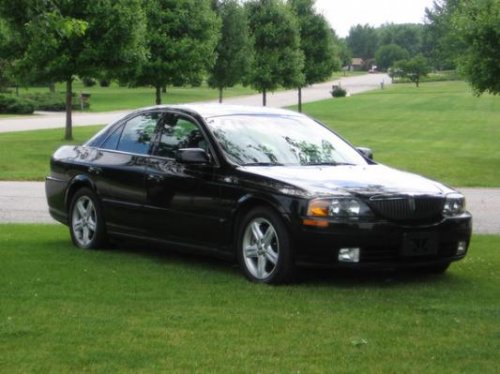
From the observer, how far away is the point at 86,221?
957cm

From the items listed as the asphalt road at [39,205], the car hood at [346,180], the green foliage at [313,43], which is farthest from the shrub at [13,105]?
the car hood at [346,180]

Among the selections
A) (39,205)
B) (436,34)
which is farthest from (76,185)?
(436,34)

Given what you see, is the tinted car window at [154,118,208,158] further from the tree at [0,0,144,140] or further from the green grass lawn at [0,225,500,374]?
the tree at [0,0,144,140]

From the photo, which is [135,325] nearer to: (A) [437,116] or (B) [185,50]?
(B) [185,50]

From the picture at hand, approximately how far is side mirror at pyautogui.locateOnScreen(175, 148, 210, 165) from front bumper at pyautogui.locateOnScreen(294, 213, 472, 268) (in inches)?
50.4

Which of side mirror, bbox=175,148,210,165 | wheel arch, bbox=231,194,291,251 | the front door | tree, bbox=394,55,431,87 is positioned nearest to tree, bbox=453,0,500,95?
the front door

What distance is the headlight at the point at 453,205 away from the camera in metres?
7.68

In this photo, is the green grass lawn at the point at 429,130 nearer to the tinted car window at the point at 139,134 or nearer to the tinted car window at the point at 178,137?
the tinted car window at the point at 139,134

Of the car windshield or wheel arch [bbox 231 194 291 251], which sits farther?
the car windshield

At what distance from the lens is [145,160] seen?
8867 millimetres

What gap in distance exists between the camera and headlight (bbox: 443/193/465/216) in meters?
7.68

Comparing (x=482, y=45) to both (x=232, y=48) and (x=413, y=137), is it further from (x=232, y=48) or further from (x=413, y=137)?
(x=232, y=48)

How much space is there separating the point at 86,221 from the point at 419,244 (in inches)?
144

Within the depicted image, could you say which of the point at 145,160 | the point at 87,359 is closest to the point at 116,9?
the point at 145,160
